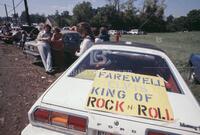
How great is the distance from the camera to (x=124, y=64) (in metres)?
3.83

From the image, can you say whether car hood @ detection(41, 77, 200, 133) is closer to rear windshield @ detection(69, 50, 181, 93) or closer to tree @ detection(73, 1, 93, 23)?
rear windshield @ detection(69, 50, 181, 93)

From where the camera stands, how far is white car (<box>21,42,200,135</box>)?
7.93ft

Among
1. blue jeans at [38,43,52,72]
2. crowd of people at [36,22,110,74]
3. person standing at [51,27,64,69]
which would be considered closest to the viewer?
crowd of people at [36,22,110,74]

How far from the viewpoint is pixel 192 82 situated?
356 inches

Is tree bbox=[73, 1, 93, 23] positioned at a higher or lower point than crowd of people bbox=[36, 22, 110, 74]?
higher

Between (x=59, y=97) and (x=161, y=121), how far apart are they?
3.58 ft

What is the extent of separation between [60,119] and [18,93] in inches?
172

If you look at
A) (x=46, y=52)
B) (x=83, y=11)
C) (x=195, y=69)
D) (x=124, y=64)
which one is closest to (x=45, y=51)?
(x=46, y=52)

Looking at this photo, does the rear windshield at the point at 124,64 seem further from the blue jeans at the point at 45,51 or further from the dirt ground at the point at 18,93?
the blue jeans at the point at 45,51

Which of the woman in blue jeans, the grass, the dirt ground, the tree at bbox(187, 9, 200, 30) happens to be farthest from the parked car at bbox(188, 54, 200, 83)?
the tree at bbox(187, 9, 200, 30)

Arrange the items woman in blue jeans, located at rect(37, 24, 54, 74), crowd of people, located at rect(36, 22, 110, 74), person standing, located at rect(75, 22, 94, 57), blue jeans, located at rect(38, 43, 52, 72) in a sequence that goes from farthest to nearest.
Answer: blue jeans, located at rect(38, 43, 52, 72) → crowd of people, located at rect(36, 22, 110, 74) → woman in blue jeans, located at rect(37, 24, 54, 74) → person standing, located at rect(75, 22, 94, 57)

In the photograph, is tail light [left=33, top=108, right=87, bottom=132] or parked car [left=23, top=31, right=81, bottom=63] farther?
parked car [left=23, top=31, right=81, bottom=63]

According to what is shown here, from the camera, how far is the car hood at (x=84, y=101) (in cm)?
247

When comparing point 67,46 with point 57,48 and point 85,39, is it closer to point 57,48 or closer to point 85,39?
point 57,48
